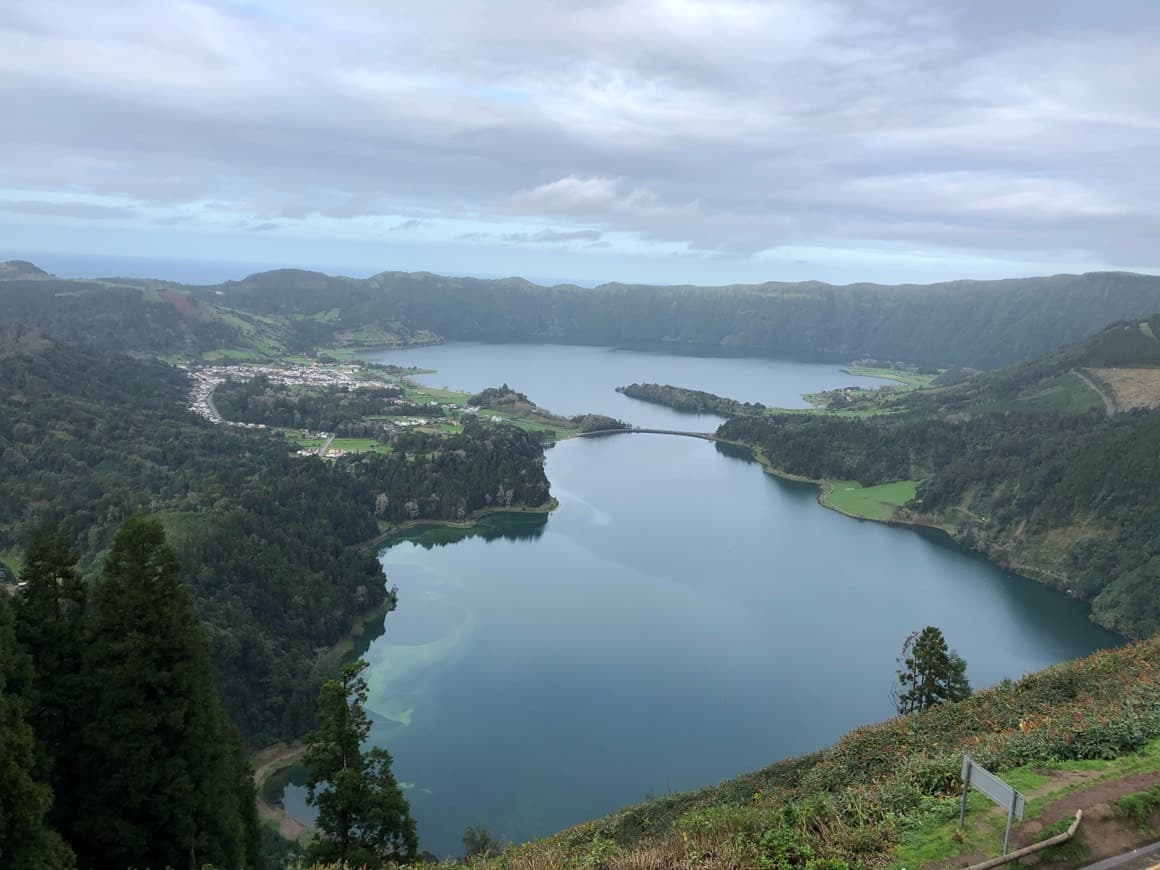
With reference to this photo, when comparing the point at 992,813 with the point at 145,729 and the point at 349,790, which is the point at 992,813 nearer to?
the point at 349,790

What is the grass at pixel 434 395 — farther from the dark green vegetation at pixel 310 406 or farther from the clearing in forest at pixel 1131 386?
the clearing in forest at pixel 1131 386

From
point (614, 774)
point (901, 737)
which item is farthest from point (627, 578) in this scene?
point (901, 737)

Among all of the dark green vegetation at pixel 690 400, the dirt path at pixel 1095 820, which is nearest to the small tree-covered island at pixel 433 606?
the dirt path at pixel 1095 820

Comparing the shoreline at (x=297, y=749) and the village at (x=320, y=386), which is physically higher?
the village at (x=320, y=386)

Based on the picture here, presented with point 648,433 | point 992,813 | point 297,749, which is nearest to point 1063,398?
point 648,433

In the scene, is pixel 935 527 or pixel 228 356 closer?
pixel 935 527

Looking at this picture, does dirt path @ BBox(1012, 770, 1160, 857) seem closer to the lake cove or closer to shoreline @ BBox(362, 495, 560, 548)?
the lake cove
